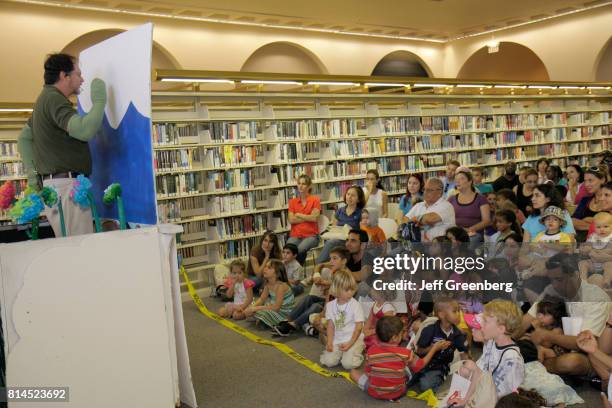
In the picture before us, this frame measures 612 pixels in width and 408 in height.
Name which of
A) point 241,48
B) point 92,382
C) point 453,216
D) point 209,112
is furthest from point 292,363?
point 241,48

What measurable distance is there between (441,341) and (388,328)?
41cm

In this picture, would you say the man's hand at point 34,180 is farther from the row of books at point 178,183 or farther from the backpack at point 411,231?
the backpack at point 411,231

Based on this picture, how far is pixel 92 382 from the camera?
9.60ft

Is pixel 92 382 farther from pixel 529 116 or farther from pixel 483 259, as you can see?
pixel 529 116

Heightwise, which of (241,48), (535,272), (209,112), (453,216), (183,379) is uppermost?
(241,48)

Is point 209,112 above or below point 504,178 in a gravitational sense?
above

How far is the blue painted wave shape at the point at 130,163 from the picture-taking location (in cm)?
318

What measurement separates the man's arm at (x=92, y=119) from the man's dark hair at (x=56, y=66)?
0.28 metres

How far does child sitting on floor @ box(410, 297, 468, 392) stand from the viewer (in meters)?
3.79

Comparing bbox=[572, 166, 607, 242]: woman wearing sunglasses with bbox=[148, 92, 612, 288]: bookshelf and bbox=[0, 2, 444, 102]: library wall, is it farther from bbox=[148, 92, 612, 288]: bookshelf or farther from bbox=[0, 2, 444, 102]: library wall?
Answer: bbox=[0, 2, 444, 102]: library wall

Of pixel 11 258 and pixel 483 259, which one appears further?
pixel 483 259

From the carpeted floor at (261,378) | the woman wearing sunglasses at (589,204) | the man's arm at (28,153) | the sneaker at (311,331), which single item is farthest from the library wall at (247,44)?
the woman wearing sunglasses at (589,204)

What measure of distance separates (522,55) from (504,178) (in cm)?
1043

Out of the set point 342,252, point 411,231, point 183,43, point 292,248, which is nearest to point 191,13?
point 183,43
